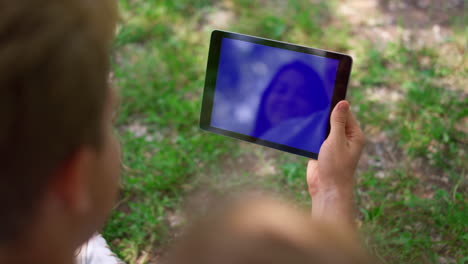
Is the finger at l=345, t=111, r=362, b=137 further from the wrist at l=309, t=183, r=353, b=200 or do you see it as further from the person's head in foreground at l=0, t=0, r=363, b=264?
the person's head in foreground at l=0, t=0, r=363, b=264

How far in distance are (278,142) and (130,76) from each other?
146cm

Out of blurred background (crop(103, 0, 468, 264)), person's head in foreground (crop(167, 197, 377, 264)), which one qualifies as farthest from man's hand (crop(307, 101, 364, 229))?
person's head in foreground (crop(167, 197, 377, 264))

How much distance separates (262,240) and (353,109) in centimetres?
200

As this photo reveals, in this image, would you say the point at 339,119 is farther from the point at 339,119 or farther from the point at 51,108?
the point at 51,108

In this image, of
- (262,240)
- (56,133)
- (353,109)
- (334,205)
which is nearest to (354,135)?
(334,205)

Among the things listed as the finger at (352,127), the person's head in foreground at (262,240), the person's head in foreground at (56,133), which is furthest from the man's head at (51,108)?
the finger at (352,127)

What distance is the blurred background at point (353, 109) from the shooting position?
212cm

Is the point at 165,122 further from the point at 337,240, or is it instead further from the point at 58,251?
the point at 337,240

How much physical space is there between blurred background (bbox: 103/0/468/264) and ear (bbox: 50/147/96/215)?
0.94 metres

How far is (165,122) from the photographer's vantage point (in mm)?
2631

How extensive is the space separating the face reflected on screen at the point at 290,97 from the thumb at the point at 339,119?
10 centimetres

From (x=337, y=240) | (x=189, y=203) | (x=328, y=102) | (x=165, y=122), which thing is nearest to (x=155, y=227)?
(x=189, y=203)

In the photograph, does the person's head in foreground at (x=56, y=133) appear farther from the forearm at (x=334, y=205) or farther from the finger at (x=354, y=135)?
the finger at (x=354, y=135)

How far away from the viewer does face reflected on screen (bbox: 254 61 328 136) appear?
1731mm
